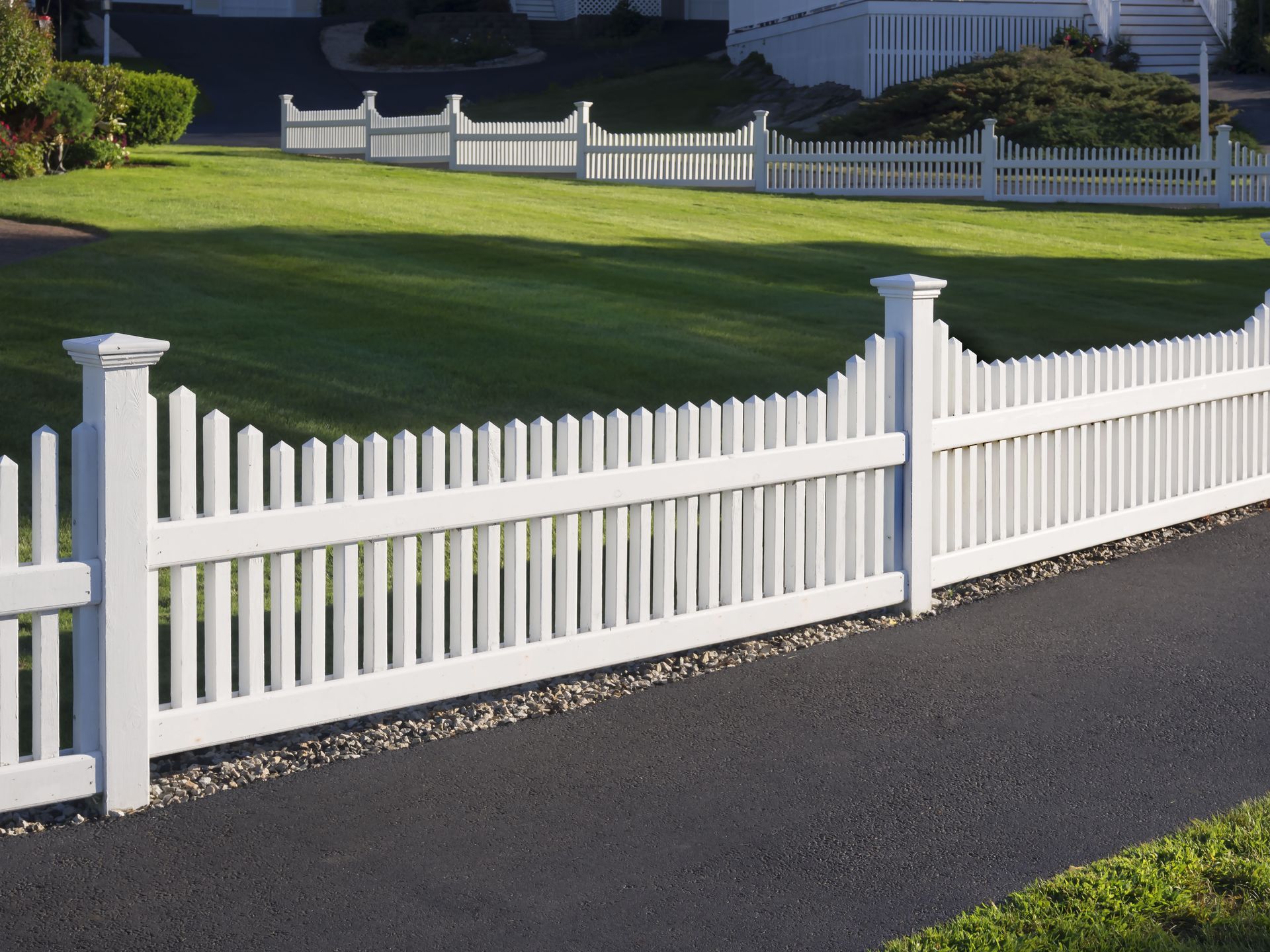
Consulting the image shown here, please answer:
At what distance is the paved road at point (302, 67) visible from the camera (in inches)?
1703

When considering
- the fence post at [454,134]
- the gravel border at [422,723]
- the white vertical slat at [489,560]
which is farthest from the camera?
the fence post at [454,134]

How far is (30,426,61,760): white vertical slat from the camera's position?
4.43 m

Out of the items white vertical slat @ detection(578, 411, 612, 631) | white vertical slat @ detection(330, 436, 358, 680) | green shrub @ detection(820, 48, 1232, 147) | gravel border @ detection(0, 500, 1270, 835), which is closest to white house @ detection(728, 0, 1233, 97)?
green shrub @ detection(820, 48, 1232, 147)

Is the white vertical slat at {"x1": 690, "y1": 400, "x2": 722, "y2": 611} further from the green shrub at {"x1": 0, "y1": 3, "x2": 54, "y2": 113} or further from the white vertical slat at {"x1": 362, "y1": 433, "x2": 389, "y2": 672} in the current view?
the green shrub at {"x1": 0, "y1": 3, "x2": 54, "y2": 113}

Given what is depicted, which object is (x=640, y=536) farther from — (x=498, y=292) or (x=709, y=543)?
(x=498, y=292)

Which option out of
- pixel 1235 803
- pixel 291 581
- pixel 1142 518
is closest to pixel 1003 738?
pixel 1235 803

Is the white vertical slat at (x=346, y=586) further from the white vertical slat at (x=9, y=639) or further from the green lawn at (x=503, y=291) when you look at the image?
the green lawn at (x=503, y=291)

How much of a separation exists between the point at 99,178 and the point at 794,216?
30.0 ft

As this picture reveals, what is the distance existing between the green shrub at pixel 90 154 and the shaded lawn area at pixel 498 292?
20.2 inches

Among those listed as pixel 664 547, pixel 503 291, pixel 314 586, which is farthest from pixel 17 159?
pixel 314 586

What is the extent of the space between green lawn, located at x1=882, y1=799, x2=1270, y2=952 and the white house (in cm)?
3241

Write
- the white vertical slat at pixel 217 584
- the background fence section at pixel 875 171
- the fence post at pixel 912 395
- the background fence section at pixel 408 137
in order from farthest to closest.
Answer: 1. the background fence section at pixel 408 137
2. the background fence section at pixel 875 171
3. the fence post at pixel 912 395
4. the white vertical slat at pixel 217 584

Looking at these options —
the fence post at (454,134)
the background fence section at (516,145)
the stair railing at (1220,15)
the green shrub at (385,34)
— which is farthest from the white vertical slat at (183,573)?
the green shrub at (385,34)

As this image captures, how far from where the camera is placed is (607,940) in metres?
3.87
